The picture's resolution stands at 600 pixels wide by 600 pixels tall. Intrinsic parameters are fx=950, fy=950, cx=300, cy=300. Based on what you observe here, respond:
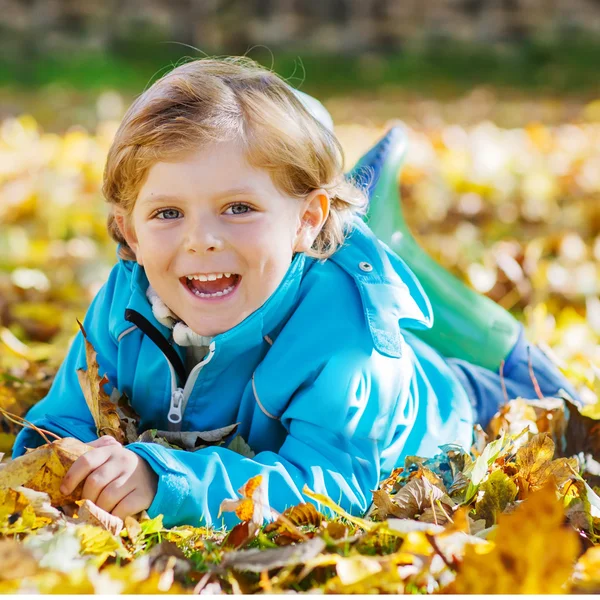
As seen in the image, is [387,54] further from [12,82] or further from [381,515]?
→ [381,515]

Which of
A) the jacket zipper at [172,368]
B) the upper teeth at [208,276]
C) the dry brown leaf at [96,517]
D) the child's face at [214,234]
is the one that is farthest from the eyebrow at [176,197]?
the dry brown leaf at [96,517]

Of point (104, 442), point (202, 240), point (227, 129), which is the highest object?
point (227, 129)

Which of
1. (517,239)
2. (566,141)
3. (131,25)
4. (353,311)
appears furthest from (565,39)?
(353,311)

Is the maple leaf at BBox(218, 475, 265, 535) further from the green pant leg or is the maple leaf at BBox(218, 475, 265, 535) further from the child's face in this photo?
the green pant leg

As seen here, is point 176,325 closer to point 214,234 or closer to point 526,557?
point 214,234

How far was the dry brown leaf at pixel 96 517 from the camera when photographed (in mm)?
1706

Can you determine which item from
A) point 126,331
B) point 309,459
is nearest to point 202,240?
point 126,331

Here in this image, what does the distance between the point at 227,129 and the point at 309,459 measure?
0.69 metres

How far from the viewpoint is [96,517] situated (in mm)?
1706

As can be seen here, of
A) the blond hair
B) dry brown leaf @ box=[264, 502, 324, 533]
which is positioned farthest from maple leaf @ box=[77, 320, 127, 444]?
dry brown leaf @ box=[264, 502, 324, 533]

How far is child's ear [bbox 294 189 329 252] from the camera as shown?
2.08 metres

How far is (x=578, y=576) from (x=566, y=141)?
508cm

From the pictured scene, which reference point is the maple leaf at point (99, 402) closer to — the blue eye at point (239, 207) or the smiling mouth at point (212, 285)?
the smiling mouth at point (212, 285)

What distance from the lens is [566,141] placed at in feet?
20.3
